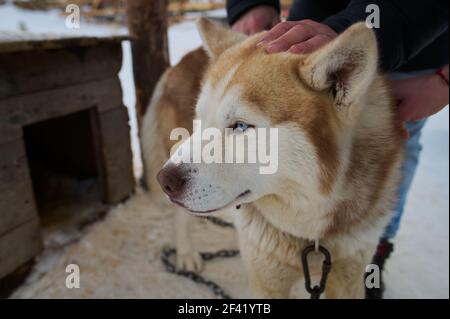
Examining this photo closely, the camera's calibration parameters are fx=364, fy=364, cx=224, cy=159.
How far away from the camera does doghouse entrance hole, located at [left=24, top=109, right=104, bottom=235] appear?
282 cm

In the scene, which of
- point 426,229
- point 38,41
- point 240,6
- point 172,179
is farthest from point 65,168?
point 426,229

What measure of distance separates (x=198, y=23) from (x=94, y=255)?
1608 millimetres

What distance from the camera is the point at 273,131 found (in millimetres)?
1086

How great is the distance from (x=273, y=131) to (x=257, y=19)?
988mm

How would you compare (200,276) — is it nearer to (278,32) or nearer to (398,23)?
(278,32)

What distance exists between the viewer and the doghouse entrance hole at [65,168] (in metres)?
2.82

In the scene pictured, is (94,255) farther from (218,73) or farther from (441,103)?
(441,103)

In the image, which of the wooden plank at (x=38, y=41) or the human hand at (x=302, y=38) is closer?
the human hand at (x=302, y=38)

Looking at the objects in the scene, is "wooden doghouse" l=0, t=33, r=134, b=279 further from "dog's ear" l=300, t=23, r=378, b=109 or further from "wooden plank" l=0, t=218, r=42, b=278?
"dog's ear" l=300, t=23, r=378, b=109

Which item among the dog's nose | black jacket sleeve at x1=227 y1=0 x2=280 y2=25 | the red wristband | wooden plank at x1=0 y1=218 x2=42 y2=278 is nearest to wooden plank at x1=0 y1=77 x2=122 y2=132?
wooden plank at x1=0 y1=218 x2=42 y2=278

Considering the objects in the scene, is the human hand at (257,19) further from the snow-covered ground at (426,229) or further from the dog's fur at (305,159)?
the snow-covered ground at (426,229)

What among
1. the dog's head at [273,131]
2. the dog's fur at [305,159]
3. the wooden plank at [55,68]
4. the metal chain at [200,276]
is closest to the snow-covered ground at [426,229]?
the wooden plank at [55,68]

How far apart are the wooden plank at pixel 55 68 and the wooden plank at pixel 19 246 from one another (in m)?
0.73

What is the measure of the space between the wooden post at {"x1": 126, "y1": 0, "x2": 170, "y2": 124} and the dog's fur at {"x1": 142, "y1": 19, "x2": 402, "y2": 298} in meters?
1.45
